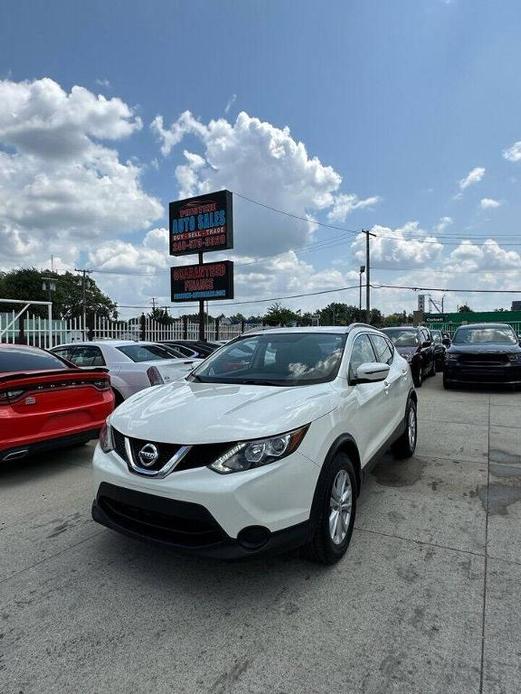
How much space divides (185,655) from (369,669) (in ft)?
2.90

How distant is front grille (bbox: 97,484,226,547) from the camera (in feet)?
8.09

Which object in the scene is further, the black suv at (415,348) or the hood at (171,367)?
the black suv at (415,348)

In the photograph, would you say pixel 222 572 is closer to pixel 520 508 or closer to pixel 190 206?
pixel 520 508

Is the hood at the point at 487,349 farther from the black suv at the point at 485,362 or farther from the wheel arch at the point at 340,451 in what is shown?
the wheel arch at the point at 340,451

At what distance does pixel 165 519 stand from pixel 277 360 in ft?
5.77

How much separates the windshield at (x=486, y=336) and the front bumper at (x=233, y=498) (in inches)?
409

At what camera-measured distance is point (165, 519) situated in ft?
8.67

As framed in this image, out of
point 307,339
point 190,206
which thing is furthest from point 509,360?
point 190,206

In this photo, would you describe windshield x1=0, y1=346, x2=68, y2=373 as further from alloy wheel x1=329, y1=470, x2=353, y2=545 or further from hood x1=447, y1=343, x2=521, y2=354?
hood x1=447, y1=343, x2=521, y2=354

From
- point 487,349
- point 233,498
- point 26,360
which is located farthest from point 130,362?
point 487,349

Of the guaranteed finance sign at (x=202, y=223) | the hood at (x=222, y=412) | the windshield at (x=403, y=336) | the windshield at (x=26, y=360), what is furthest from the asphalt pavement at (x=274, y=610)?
the guaranteed finance sign at (x=202, y=223)

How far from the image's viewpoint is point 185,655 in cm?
219

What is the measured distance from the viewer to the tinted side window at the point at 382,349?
4.84m

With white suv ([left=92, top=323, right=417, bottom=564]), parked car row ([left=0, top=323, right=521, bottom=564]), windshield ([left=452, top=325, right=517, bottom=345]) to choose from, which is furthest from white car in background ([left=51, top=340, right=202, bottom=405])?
windshield ([left=452, top=325, right=517, bottom=345])
